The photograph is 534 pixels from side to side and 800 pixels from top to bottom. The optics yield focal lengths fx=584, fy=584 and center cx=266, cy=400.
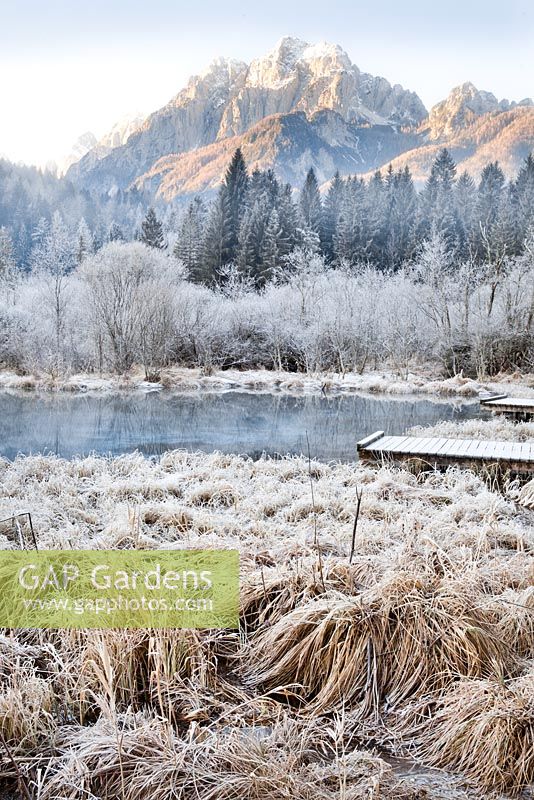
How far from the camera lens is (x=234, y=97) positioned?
132 m

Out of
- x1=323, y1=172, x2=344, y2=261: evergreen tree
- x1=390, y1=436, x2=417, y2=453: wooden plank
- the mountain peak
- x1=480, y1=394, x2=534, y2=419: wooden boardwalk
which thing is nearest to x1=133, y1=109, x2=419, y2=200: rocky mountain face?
the mountain peak

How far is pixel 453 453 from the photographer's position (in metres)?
6.79

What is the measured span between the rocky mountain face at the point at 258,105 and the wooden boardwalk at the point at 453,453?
406 ft

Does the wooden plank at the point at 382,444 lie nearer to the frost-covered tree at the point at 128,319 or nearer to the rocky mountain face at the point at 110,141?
the frost-covered tree at the point at 128,319

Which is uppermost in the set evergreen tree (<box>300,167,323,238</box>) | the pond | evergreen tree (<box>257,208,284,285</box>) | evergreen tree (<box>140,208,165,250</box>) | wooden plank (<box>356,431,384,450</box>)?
evergreen tree (<box>300,167,323,238</box>)

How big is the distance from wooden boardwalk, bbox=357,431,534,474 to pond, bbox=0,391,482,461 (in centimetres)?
109

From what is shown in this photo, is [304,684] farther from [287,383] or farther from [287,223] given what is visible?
[287,223]

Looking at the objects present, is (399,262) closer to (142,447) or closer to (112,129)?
(142,447)

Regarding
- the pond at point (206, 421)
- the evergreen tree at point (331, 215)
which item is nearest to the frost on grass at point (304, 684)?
the pond at point (206, 421)

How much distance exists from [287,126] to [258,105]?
22566 millimetres

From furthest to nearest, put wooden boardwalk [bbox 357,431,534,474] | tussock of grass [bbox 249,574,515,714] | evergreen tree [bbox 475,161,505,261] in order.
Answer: evergreen tree [bbox 475,161,505,261] → wooden boardwalk [bbox 357,431,534,474] → tussock of grass [bbox 249,574,515,714]

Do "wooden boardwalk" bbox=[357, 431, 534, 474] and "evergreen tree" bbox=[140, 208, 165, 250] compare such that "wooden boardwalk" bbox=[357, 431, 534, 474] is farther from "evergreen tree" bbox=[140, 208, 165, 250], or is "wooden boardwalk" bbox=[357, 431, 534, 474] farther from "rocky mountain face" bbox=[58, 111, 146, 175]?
"rocky mountain face" bbox=[58, 111, 146, 175]

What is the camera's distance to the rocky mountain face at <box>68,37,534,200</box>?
9969 cm

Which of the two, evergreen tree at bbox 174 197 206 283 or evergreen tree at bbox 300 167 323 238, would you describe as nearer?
evergreen tree at bbox 174 197 206 283
